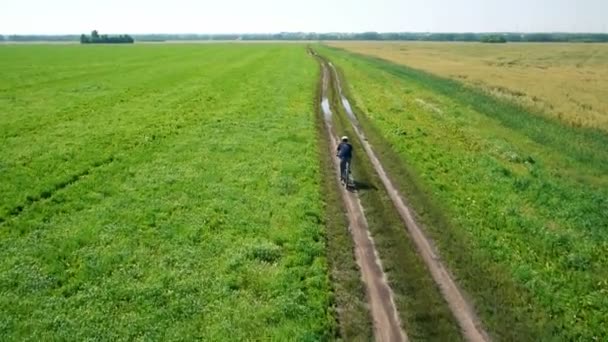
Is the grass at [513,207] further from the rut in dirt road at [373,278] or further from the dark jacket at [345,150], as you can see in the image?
the dark jacket at [345,150]

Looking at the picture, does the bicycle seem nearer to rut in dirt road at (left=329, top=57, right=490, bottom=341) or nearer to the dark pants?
the dark pants

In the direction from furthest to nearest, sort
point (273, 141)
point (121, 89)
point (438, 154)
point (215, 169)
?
point (121, 89)
point (273, 141)
point (438, 154)
point (215, 169)

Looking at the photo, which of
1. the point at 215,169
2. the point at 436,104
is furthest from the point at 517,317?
the point at 436,104

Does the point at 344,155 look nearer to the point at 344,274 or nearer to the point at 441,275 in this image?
the point at 344,274

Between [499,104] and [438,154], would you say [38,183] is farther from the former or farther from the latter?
[499,104]

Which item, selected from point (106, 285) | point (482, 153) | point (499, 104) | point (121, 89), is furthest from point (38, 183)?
point (499, 104)

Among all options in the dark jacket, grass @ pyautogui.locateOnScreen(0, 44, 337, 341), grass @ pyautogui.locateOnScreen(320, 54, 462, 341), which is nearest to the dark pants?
the dark jacket

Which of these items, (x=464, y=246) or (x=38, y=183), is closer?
(x=464, y=246)

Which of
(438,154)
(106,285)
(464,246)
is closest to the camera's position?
(106,285)
